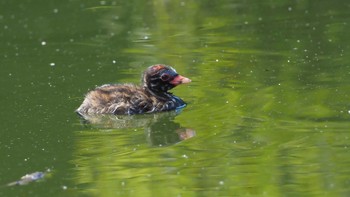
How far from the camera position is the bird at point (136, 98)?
11.7 m

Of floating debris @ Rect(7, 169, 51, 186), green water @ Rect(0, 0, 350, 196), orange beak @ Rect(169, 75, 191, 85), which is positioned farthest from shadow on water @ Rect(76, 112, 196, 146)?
floating debris @ Rect(7, 169, 51, 186)

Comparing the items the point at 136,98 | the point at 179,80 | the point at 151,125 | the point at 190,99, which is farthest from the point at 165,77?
the point at 151,125

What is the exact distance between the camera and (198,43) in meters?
15.1

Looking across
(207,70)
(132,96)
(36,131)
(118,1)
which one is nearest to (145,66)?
(207,70)

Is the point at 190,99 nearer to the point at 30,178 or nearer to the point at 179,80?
the point at 179,80

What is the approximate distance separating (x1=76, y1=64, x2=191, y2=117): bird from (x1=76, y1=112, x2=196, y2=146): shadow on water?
8 cm

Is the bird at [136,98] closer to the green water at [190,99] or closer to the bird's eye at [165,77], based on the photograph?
the bird's eye at [165,77]

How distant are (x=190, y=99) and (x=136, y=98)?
0.65m

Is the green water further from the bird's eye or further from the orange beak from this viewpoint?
the bird's eye

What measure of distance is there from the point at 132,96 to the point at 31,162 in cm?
221

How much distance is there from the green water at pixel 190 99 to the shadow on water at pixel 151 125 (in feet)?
0.07

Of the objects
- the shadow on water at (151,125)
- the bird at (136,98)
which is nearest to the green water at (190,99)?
the shadow on water at (151,125)

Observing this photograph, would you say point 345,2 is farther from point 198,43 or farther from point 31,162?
point 31,162

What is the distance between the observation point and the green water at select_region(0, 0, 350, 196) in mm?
9000
